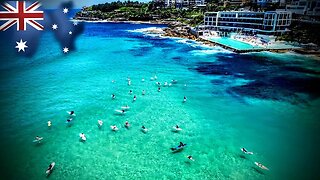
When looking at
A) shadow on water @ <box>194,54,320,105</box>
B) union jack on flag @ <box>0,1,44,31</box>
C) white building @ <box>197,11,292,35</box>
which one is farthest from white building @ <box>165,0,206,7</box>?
union jack on flag @ <box>0,1,44,31</box>

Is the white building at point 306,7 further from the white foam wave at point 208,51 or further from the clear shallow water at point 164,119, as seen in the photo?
the white foam wave at point 208,51

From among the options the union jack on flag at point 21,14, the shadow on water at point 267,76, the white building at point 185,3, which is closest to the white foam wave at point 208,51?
the shadow on water at point 267,76

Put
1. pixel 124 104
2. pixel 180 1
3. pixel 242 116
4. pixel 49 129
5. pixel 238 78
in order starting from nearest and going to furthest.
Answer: pixel 49 129 → pixel 242 116 → pixel 124 104 → pixel 238 78 → pixel 180 1

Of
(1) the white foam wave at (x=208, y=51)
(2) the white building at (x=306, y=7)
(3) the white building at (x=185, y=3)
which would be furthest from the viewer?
(3) the white building at (x=185, y=3)

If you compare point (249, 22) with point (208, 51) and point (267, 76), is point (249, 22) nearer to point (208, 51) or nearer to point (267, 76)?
point (208, 51)

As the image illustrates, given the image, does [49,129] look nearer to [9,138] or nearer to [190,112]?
[9,138]

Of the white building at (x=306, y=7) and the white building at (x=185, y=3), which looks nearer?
the white building at (x=306, y=7)

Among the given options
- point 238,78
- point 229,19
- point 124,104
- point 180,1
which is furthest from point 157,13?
point 124,104
